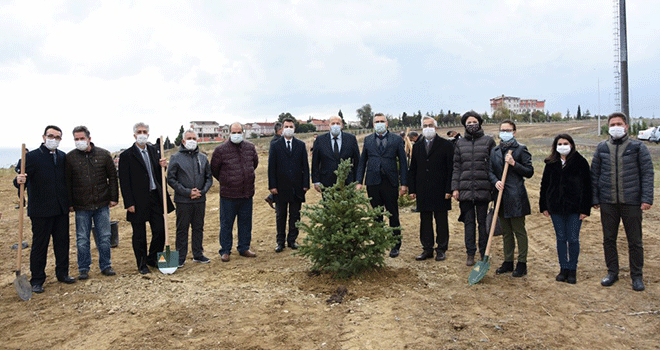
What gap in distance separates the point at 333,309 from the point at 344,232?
1.01m

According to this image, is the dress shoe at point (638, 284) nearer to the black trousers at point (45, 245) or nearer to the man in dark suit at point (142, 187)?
the man in dark suit at point (142, 187)

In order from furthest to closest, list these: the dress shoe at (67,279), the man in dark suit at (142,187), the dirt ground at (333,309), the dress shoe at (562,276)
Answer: the man in dark suit at (142,187), the dress shoe at (67,279), the dress shoe at (562,276), the dirt ground at (333,309)

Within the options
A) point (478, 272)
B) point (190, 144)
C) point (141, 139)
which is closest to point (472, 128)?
point (478, 272)

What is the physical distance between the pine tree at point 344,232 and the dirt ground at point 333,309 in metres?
0.24

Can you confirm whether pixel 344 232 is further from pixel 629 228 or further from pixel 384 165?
pixel 629 228

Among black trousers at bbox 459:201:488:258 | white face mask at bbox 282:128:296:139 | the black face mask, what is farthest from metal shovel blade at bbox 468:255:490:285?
white face mask at bbox 282:128:296:139

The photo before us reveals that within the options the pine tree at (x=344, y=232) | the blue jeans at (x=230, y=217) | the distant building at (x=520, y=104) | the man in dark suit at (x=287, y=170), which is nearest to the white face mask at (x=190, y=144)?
the blue jeans at (x=230, y=217)

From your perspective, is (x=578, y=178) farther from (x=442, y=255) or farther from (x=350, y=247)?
(x=350, y=247)

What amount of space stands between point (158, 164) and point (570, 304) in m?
5.60

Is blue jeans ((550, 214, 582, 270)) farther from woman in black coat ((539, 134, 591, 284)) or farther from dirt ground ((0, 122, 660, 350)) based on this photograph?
dirt ground ((0, 122, 660, 350))

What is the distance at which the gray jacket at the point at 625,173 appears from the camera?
17.8ft

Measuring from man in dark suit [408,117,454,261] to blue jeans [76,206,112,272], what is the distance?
447 cm

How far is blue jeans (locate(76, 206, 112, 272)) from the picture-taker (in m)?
6.47

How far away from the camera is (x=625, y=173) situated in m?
5.50
